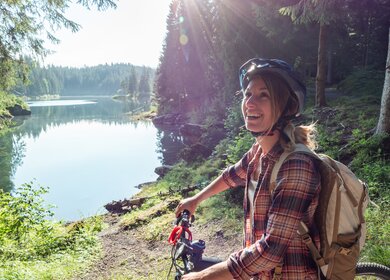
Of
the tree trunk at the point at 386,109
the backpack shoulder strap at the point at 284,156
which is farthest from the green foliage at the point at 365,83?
the backpack shoulder strap at the point at 284,156

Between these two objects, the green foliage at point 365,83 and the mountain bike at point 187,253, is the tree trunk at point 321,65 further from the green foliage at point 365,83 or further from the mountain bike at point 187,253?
the mountain bike at point 187,253

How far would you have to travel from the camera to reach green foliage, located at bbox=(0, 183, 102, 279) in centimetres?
459

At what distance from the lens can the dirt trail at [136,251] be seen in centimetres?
501

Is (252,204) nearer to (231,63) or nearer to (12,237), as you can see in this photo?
(12,237)

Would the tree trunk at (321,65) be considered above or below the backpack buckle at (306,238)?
above

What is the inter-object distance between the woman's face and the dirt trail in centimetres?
370

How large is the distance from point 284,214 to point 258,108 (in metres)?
0.60

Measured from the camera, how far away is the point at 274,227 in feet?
4.65

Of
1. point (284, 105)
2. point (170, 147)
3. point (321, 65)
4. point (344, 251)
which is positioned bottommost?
point (170, 147)

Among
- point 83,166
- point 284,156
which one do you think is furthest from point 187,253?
point 83,166

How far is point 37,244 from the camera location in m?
5.87

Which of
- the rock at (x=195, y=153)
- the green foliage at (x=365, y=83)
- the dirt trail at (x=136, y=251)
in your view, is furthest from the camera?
the rock at (x=195, y=153)

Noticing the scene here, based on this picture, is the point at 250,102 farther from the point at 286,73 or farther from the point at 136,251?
the point at 136,251

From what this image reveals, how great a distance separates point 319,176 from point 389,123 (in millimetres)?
6430
